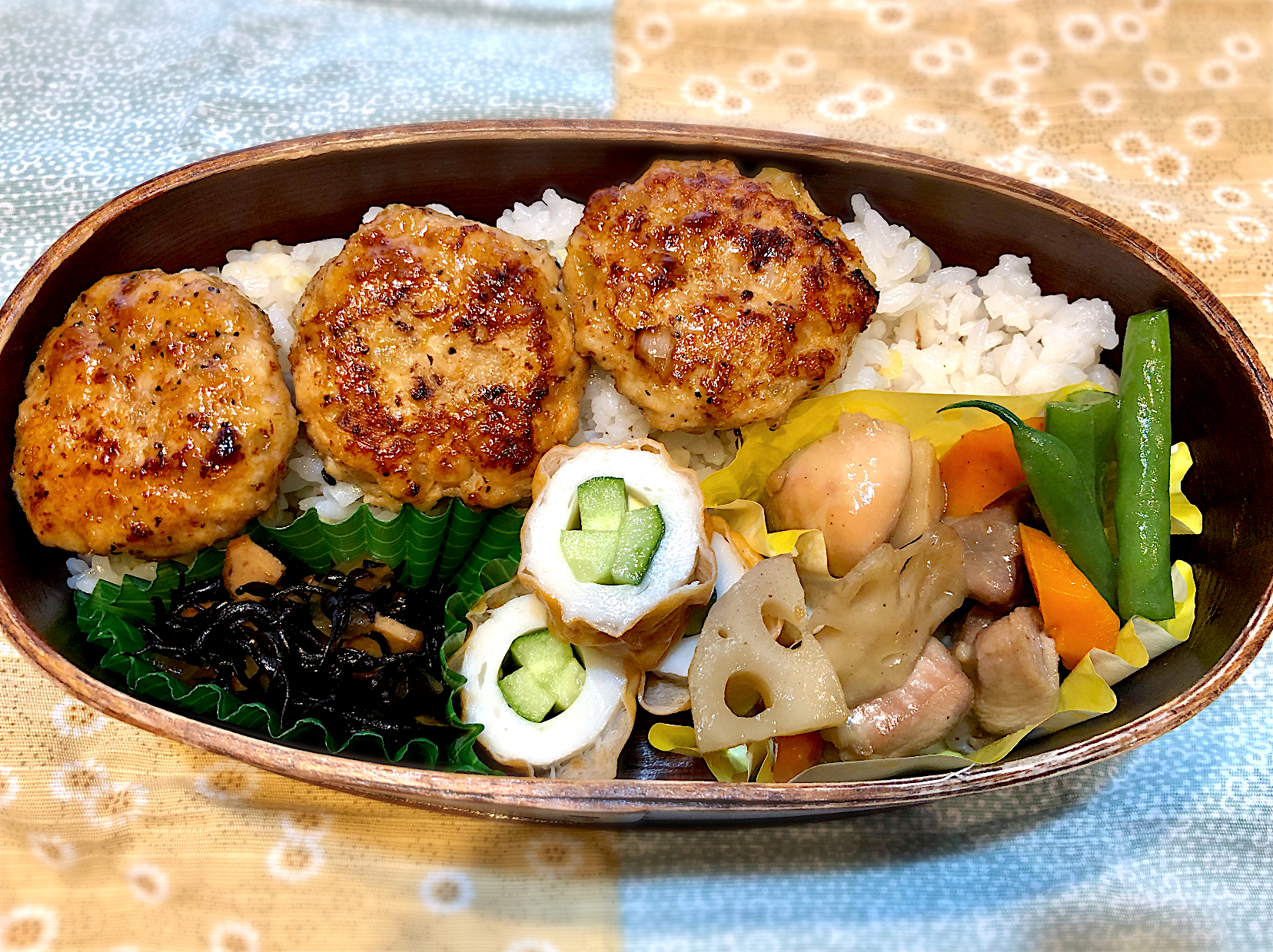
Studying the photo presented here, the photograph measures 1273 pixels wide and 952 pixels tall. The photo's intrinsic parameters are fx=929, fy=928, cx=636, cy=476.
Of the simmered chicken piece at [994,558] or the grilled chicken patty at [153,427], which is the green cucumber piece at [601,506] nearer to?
the grilled chicken patty at [153,427]

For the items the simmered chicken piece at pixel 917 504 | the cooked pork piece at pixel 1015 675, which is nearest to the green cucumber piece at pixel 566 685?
the simmered chicken piece at pixel 917 504

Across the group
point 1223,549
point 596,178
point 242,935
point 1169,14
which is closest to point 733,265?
point 596,178

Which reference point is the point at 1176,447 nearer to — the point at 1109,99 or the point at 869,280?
the point at 869,280

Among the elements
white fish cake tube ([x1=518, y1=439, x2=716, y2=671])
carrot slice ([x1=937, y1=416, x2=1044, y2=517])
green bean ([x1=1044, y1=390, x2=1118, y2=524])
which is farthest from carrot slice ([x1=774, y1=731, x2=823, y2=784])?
green bean ([x1=1044, y1=390, x2=1118, y2=524])

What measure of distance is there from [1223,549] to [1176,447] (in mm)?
310

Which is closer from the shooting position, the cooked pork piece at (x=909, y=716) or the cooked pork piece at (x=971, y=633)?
the cooked pork piece at (x=909, y=716)

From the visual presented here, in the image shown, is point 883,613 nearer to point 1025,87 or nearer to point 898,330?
point 898,330

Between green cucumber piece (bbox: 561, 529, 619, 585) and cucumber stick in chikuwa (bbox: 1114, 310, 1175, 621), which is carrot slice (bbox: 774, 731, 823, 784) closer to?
green cucumber piece (bbox: 561, 529, 619, 585)

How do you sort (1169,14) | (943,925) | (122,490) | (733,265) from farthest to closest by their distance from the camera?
(1169,14)
(943,925)
(733,265)
(122,490)

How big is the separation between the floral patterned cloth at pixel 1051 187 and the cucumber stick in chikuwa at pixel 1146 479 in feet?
2.52

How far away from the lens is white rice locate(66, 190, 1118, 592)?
2.74 m

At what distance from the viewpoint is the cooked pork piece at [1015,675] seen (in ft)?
7.70

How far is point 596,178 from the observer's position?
2.94 metres

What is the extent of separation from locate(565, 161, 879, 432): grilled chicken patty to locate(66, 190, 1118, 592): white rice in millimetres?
234
